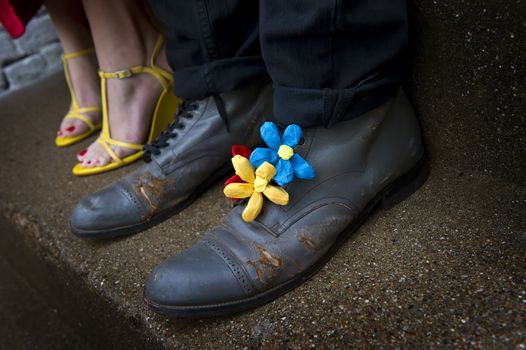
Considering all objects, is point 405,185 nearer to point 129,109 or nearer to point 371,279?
point 371,279

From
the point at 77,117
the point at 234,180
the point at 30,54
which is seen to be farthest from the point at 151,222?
the point at 30,54

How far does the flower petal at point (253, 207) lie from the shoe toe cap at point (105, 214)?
251mm

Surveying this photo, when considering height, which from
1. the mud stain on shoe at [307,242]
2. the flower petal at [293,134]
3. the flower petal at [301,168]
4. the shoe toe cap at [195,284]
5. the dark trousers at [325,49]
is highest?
the dark trousers at [325,49]

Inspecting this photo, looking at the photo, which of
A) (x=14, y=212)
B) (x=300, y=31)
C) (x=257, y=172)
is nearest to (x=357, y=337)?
(x=257, y=172)

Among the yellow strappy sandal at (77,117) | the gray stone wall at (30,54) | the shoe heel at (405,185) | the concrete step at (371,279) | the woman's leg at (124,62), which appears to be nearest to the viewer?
the concrete step at (371,279)

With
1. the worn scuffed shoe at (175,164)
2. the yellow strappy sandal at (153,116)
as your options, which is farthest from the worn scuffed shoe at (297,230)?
the yellow strappy sandal at (153,116)

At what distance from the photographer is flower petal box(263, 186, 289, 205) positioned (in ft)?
1.84

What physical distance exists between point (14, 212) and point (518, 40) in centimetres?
96

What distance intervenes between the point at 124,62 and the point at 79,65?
0.27 meters

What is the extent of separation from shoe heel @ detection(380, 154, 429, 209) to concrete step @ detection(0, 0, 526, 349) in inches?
0.5

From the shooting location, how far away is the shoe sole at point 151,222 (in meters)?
0.74

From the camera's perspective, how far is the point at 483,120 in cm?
64

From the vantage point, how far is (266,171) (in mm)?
551

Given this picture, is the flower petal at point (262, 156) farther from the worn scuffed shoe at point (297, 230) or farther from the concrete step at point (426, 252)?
the concrete step at point (426, 252)
